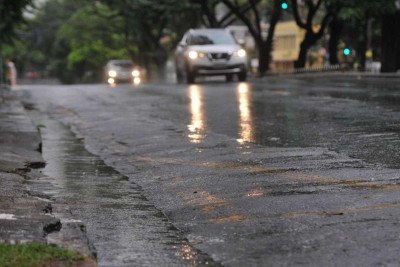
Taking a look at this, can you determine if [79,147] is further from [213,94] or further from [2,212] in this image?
[213,94]

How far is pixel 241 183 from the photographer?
7.73 m

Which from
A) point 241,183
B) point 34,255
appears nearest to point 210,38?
point 241,183

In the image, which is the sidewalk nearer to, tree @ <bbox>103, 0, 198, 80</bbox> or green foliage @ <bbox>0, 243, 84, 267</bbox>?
green foliage @ <bbox>0, 243, 84, 267</bbox>

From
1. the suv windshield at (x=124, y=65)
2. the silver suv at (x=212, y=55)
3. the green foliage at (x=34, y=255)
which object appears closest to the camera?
the green foliage at (x=34, y=255)

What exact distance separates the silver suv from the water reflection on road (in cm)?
1702

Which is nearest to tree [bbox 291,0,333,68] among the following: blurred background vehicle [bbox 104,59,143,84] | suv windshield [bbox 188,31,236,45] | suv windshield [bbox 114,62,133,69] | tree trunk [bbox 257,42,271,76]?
tree trunk [bbox 257,42,271,76]

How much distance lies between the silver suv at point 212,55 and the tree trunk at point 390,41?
6.57m

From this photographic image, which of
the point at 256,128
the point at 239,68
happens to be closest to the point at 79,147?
the point at 256,128

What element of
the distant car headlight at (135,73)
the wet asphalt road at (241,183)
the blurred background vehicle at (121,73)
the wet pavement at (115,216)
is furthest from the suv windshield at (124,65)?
the wet pavement at (115,216)

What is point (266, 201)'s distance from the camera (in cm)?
681

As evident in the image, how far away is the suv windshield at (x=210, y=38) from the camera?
2845 cm

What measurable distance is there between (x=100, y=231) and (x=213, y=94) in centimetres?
1423

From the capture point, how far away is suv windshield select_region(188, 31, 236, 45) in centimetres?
2845

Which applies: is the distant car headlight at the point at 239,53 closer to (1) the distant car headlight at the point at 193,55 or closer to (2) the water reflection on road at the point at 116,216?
(1) the distant car headlight at the point at 193,55
